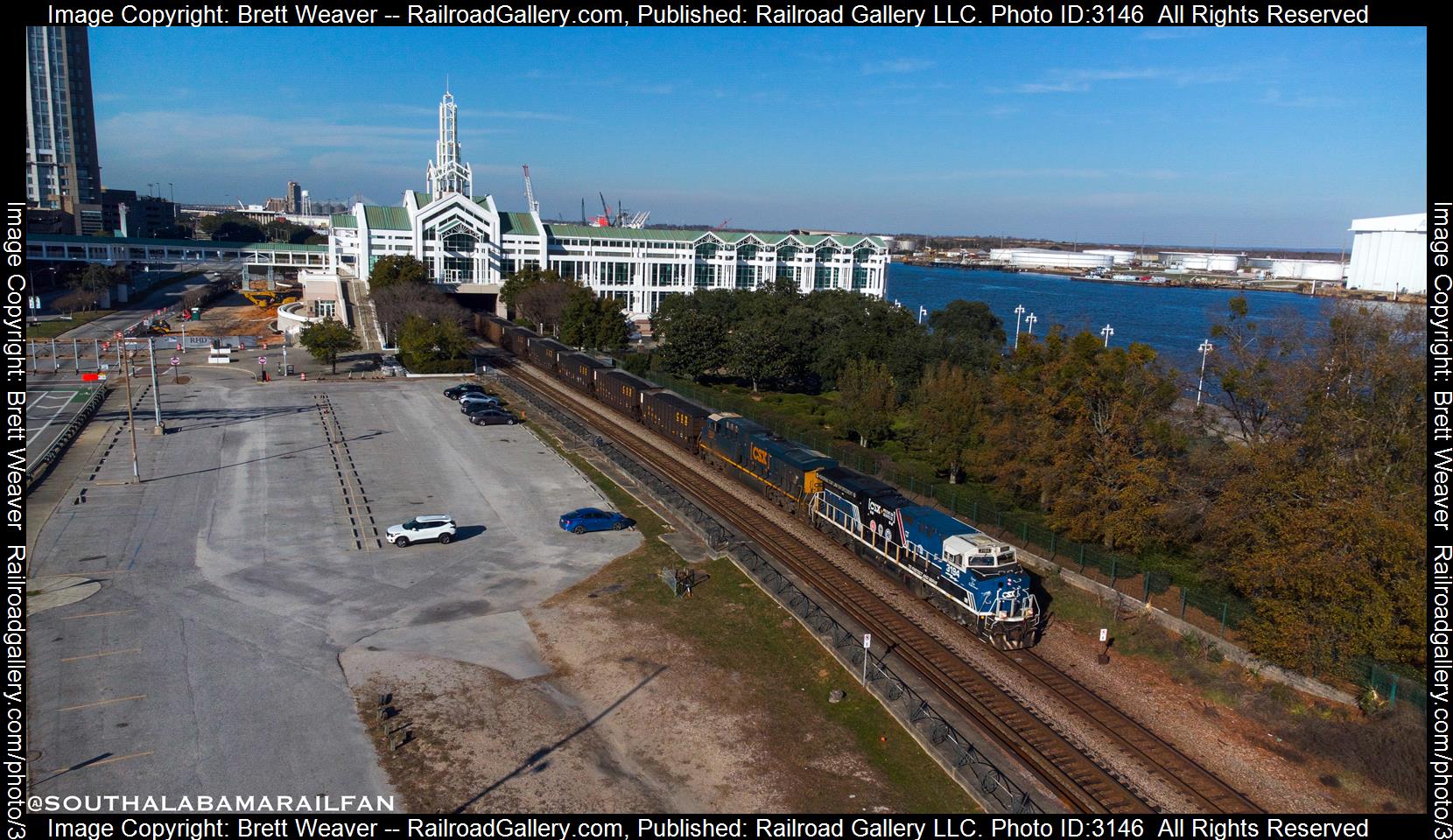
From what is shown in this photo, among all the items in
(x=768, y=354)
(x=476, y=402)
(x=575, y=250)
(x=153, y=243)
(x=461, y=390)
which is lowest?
(x=476, y=402)

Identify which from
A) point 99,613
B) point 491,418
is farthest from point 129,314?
point 99,613

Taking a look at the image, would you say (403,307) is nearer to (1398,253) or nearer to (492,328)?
(492,328)

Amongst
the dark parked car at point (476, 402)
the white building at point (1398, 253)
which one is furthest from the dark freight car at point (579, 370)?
the white building at point (1398, 253)

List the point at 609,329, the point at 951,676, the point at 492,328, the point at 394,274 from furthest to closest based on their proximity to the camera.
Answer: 1. the point at 492,328
2. the point at 394,274
3. the point at 609,329
4. the point at 951,676

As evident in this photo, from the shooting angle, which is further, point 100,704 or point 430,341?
point 430,341

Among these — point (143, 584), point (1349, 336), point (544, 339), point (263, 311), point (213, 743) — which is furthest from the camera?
point (263, 311)

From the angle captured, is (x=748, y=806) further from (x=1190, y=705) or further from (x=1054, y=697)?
(x=1190, y=705)

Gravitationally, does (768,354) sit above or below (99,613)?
above
